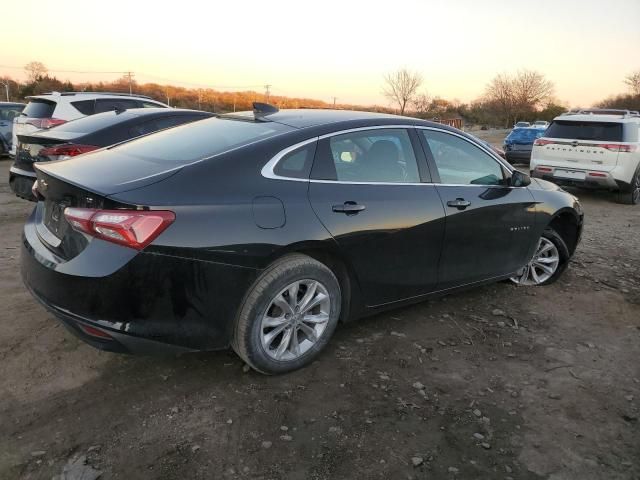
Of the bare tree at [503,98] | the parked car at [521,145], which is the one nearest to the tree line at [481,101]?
the bare tree at [503,98]

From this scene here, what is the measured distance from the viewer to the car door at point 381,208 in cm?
312

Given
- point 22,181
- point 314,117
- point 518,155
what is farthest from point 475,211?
point 518,155

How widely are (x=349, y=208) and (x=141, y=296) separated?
132cm

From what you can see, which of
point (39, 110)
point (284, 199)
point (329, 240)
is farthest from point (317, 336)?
point (39, 110)

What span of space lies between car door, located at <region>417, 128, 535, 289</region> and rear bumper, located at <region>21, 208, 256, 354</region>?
1698mm

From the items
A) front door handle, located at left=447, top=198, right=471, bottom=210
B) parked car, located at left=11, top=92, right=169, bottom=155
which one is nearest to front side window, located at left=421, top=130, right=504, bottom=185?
front door handle, located at left=447, top=198, right=471, bottom=210

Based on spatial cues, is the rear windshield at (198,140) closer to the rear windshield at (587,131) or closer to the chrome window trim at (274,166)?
the chrome window trim at (274,166)

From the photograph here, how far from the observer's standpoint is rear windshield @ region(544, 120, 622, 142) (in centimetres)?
952

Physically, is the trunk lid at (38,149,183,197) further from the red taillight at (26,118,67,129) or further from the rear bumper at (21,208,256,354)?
the red taillight at (26,118,67,129)

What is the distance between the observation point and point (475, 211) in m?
3.87

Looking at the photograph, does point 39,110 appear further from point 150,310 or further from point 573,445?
point 573,445

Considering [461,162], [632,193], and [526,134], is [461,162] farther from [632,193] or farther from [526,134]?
[526,134]

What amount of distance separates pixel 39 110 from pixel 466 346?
8562 mm

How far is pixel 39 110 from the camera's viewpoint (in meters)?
9.00
